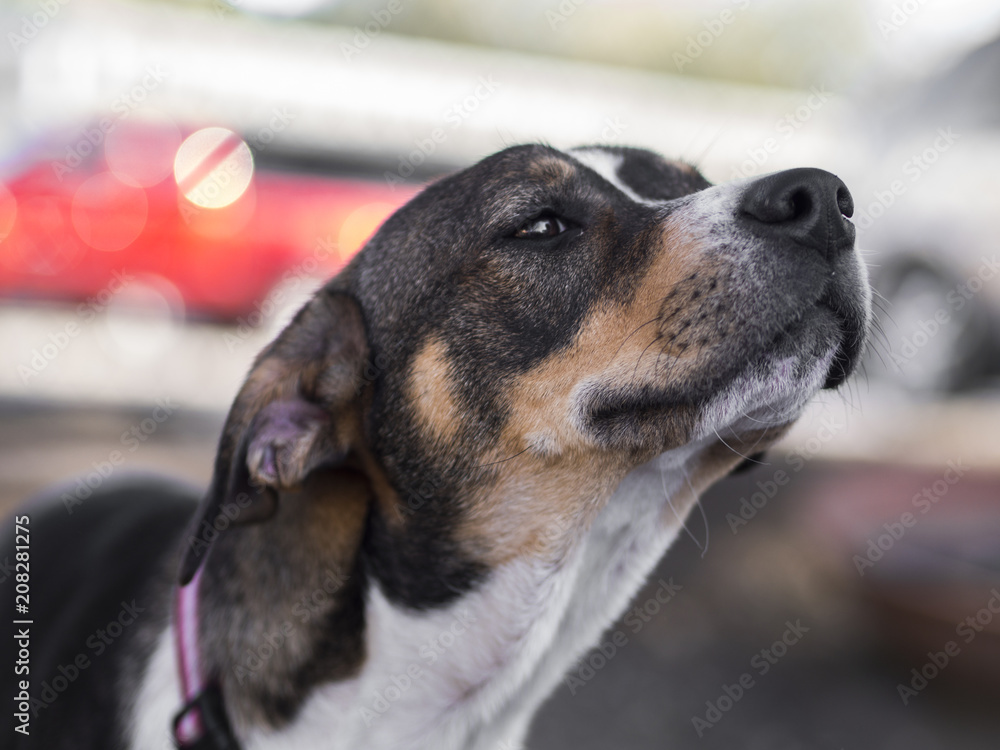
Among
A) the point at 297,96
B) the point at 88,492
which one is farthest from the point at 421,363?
the point at 297,96

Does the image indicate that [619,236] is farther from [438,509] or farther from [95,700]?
[95,700]

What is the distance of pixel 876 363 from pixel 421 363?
24.5 ft

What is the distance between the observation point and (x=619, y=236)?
216cm

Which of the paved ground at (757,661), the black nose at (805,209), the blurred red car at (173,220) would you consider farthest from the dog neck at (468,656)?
the blurred red car at (173,220)

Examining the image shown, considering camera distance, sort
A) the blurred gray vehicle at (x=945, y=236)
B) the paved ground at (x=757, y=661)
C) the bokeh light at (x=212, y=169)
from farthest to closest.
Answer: the blurred gray vehicle at (x=945, y=236) < the bokeh light at (x=212, y=169) < the paved ground at (x=757, y=661)

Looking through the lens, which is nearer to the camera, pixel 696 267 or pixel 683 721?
pixel 696 267

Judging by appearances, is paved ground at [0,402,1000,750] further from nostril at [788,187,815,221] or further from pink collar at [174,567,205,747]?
pink collar at [174,567,205,747]

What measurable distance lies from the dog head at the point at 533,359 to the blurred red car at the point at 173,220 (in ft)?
15.5

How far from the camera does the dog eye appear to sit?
2.20 m

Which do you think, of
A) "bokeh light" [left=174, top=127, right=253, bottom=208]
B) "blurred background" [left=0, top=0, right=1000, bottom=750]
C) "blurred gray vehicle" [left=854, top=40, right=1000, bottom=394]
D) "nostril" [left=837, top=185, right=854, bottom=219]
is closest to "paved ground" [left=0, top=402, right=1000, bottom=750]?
"blurred background" [left=0, top=0, right=1000, bottom=750]

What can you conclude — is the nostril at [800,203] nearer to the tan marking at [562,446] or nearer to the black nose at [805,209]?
the black nose at [805,209]

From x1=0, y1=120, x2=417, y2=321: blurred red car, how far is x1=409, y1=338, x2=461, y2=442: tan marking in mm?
4834

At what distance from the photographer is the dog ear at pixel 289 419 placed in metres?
2.04

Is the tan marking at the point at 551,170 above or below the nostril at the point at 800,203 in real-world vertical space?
below
